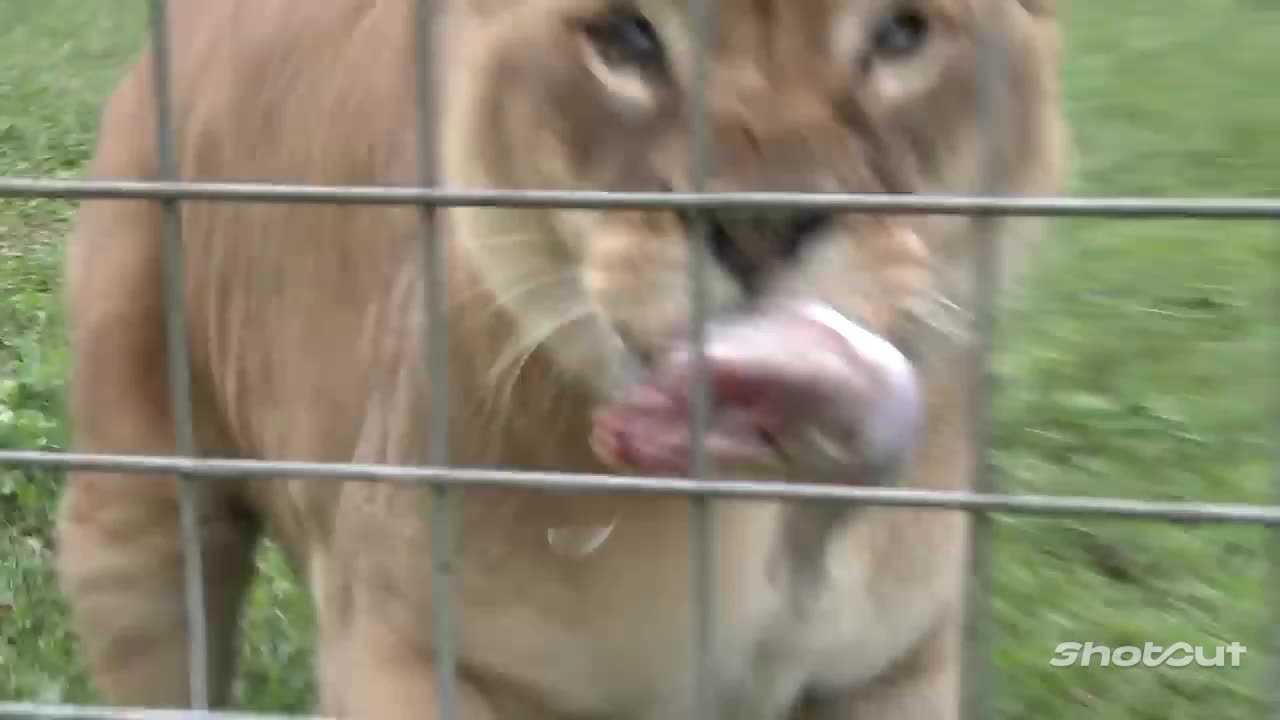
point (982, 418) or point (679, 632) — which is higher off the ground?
point (982, 418)

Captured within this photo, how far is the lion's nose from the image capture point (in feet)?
2.84

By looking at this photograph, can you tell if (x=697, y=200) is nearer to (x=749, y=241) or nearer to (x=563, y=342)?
(x=749, y=241)

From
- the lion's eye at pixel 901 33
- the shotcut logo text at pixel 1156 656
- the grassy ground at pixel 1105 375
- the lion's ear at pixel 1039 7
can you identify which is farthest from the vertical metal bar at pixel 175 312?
the shotcut logo text at pixel 1156 656

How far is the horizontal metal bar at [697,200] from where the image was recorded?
63cm

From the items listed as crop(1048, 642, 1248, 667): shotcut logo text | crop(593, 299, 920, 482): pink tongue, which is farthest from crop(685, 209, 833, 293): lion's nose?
crop(1048, 642, 1248, 667): shotcut logo text

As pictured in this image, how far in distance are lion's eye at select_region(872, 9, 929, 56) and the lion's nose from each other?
0.65ft

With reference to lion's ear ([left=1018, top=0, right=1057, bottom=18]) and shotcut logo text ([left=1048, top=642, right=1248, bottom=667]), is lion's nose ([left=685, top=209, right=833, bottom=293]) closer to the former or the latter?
lion's ear ([left=1018, top=0, right=1057, bottom=18])

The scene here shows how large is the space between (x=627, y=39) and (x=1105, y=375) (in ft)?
3.05

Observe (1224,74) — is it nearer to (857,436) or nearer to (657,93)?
(657,93)

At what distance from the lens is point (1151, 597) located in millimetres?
1563

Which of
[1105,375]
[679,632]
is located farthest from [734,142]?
[1105,375]

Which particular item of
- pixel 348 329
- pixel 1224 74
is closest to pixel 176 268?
pixel 348 329

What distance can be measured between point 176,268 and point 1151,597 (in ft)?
3.37

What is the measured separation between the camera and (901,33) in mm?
1055
